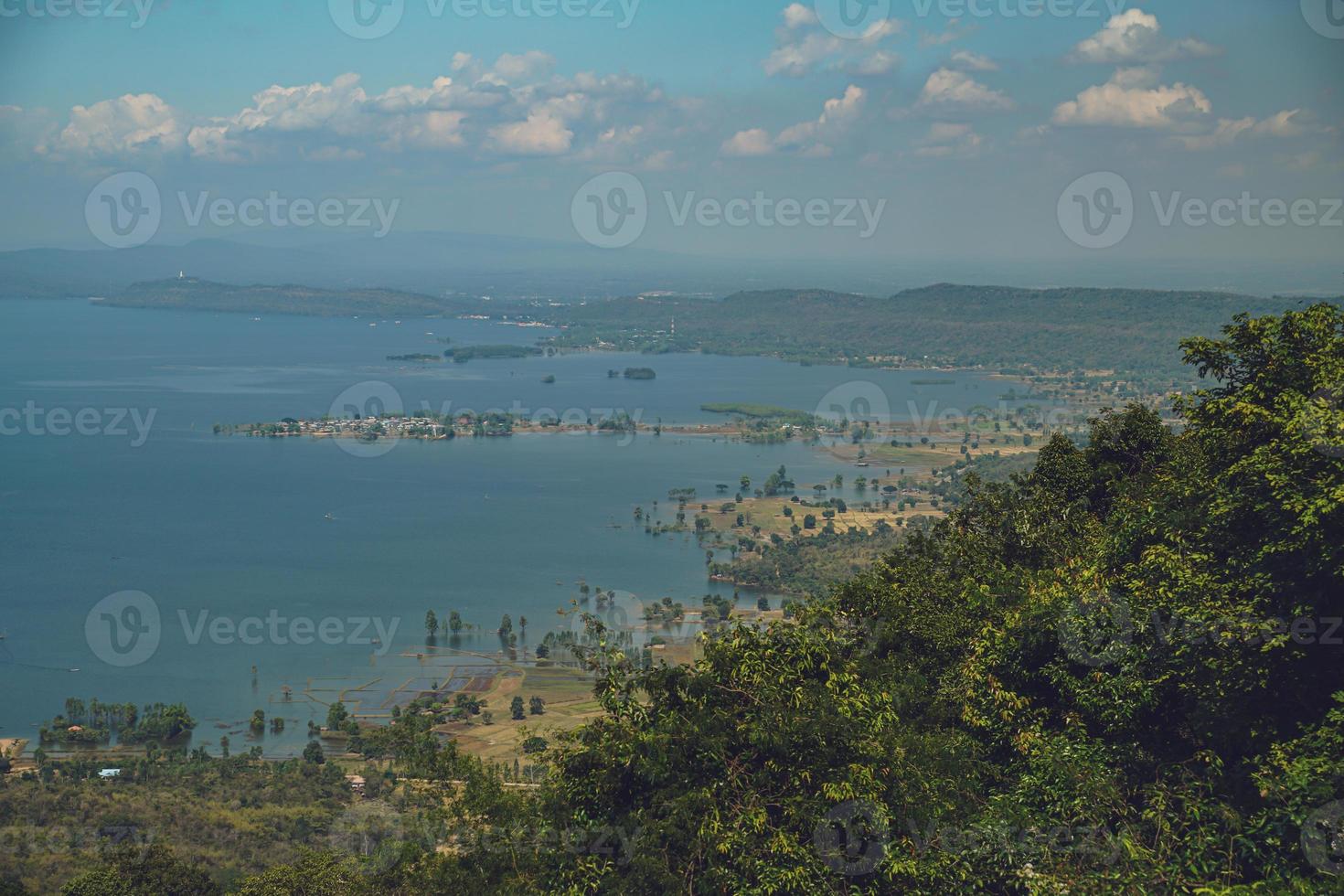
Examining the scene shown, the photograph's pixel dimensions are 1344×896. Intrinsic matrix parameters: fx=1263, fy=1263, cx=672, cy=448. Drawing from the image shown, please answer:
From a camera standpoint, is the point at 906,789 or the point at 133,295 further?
the point at 133,295

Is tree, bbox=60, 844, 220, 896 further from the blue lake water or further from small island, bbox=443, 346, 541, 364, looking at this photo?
small island, bbox=443, 346, 541, 364

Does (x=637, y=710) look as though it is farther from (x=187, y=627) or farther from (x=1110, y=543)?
(x=187, y=627)

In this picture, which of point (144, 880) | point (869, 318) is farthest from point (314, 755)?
point (869, 318)

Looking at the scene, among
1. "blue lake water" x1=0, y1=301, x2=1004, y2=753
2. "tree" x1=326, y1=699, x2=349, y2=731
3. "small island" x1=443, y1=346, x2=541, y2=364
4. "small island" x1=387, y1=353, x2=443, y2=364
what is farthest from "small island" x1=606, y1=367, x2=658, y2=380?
"tree" x1=326, y1=699, x2=349, y2=731

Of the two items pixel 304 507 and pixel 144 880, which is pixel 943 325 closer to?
pixel 304 507

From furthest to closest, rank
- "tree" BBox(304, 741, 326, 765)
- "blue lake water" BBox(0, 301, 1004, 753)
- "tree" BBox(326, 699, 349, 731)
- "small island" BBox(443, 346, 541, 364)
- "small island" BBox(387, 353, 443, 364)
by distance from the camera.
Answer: "small island" BBox(443, 346, 541, 364)
"small island" BBox(387, 353, 443, 364)
"blue lake water" BBox(0, 301, 1004, 753)
"tree" BBox(326, 699, 349, 731)
"tree" BBox(304, 741, 326, 765)

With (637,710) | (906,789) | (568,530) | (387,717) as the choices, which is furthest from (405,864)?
(568,530)
